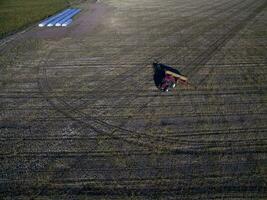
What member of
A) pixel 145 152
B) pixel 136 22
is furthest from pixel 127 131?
pixel 136 22

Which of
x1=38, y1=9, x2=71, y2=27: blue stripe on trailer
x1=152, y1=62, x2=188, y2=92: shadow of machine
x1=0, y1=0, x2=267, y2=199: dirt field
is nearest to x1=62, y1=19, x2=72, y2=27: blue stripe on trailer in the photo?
x1=38, y1=9, x2=71, y2=27: blue stripe on trailer

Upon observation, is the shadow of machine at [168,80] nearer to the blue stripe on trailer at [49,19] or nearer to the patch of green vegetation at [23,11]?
the patch of green vegetation at [23,11]

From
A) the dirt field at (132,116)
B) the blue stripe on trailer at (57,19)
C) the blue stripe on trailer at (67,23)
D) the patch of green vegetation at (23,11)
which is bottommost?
the dirt field at (132,116)

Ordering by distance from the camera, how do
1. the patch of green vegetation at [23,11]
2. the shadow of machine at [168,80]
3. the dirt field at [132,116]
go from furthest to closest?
the patch of green vegetation at [23,11] < the shadow of machine at [168,80] < the dirt field at [132,116]

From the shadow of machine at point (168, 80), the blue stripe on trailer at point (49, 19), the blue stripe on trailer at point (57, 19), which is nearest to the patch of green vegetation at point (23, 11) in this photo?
the blue stripe on trailer at point (49, 19)

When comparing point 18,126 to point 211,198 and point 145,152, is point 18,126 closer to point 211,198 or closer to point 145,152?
point 145,152

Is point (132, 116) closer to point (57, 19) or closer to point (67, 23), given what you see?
point (67, 23)

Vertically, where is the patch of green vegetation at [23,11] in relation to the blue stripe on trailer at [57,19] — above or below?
above
